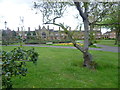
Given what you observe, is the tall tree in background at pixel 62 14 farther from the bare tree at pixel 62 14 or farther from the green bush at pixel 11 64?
the green bush at pixel 11 64

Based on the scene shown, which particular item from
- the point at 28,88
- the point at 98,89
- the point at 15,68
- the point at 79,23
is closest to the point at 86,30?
the point at 79,23

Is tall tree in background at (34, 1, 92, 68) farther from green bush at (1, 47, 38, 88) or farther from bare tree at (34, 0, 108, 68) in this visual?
green bush at (1, 47, 38, 88)

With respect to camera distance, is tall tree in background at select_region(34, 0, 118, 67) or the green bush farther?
tall tree in background at select_region(34, 0, 118, 67)

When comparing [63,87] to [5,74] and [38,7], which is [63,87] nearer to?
[5,74]

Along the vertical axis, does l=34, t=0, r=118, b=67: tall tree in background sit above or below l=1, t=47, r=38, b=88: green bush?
above

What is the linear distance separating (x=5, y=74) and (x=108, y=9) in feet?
13.7

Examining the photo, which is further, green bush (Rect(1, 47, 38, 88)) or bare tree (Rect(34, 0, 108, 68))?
bare tree (Rect(34, 0, 108, 68))

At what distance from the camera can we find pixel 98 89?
269cm

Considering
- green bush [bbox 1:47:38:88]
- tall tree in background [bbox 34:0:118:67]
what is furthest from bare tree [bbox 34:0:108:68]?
green bush [bbox 1:47:38:88]

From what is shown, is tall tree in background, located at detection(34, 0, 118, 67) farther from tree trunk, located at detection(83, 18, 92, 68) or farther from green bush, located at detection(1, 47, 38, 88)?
green bush, located at detection(1, 47, 38, 88)

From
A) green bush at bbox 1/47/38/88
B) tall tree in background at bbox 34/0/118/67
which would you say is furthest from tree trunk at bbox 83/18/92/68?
green bush at bbox 1/47/38/88

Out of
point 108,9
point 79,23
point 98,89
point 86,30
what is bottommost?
point 98,89

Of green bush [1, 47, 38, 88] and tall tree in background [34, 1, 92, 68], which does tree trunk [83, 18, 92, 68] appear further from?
green bush [1, 47, 38, 88]

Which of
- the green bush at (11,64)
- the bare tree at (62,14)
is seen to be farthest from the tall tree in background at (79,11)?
the green bush at (11,64)
